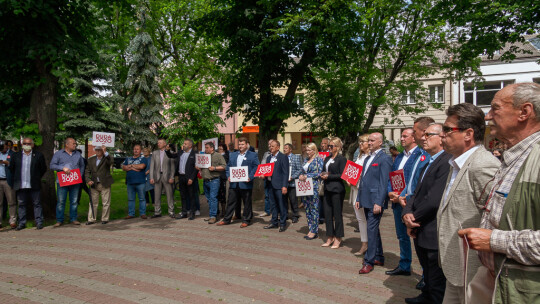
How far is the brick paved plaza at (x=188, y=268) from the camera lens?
215 inches

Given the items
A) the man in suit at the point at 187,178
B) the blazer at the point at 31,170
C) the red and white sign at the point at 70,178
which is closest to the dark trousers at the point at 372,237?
the man in suit at the point at 187,178

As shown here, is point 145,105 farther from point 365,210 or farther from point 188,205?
point 365,210

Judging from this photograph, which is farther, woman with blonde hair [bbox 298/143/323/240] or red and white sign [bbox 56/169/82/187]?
red and white sign [bbox 56/169/82/187]

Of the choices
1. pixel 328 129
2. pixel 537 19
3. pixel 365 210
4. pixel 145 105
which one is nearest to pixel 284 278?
pixel 365 210

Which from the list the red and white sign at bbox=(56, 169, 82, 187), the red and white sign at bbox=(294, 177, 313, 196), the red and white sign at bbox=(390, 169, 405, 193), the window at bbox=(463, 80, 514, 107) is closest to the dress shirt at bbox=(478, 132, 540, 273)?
the red and white sign at bbox=(390, 169, 405, 193)

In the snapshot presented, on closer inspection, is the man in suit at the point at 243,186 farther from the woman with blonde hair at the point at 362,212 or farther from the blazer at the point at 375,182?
the blazer at the point at 375,182

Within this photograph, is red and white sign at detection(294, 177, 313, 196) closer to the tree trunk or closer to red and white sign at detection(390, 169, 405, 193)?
red and white sign at detection(390, 169, 405, 193)

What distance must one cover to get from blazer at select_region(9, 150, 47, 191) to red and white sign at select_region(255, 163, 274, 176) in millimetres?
5812

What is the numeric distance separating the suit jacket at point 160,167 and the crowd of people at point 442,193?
1.53m

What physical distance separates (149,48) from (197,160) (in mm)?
22611

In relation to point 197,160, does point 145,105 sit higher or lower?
higher

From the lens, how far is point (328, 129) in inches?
797

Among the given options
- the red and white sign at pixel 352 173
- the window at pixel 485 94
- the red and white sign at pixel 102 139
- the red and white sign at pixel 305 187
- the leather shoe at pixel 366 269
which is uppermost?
the window at pixel 485 94

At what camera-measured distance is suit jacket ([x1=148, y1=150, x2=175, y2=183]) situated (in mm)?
12016
